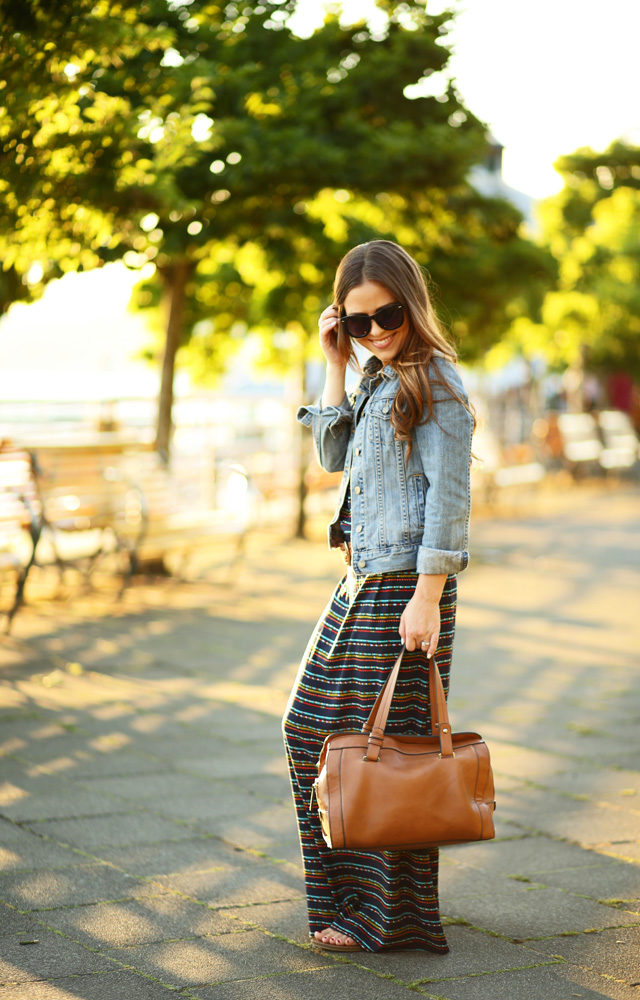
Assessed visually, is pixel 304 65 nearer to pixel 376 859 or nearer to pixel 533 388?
pixel 376 859

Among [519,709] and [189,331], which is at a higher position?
[189,331]

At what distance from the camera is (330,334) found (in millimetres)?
3016

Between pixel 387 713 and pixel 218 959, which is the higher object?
pixel 387 713

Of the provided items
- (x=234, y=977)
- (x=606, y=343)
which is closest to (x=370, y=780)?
(x=234, y=977)

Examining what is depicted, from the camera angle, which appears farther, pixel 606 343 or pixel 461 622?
pixel 606 343

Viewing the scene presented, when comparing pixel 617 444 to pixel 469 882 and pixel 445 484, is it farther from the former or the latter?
pixel 445 484

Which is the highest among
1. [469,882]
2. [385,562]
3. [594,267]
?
[594,267]

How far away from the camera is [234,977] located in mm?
2803

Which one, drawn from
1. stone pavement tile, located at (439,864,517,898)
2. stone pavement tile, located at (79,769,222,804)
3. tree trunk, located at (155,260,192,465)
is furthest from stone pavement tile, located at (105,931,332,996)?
tree trunk, located at (155,260,192,465)

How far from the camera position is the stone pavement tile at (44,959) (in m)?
2.79

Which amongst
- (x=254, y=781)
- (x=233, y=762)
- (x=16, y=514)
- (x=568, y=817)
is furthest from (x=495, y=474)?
(x=568, y=817)

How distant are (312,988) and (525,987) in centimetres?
50

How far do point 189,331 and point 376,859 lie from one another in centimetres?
917

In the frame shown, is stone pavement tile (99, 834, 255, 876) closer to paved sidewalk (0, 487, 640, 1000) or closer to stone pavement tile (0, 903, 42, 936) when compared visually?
paved sidewalk (0, 487, 640, 1000)
